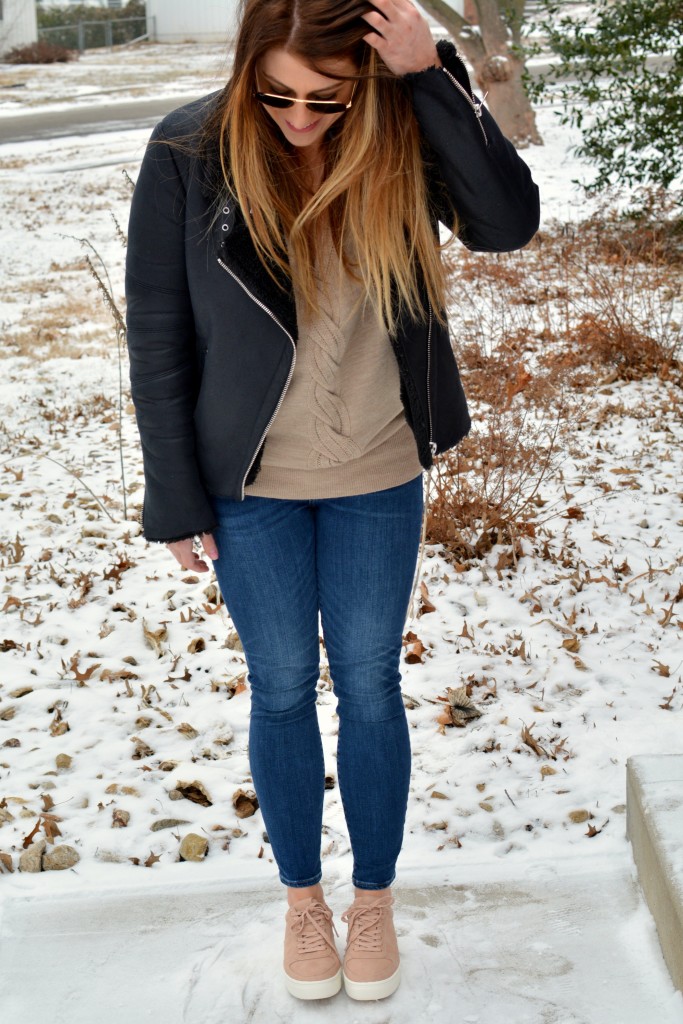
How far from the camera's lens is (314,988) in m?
A: 2.15

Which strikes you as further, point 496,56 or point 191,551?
point 496,56

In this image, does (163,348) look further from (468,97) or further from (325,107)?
(468,97)

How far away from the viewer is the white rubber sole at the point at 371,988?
7.02ft

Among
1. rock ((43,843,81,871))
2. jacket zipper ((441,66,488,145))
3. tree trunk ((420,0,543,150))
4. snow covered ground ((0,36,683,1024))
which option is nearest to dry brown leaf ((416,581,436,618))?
snow covered ground ((0,36,683,1024))

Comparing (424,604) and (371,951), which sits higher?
(371,951)

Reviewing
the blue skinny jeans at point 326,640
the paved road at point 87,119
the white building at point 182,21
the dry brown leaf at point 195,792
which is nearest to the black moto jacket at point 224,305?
the blue skinny jeans at point 326,640

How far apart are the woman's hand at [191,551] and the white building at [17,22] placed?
3998 centimetres

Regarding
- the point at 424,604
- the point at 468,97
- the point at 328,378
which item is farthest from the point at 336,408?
the point at 424,604

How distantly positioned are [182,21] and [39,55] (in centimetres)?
790

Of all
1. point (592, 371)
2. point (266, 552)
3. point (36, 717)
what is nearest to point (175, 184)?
point (266, 552)

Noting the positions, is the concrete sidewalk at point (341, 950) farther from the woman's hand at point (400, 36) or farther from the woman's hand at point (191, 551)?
the woman's hand at point (400, 36)

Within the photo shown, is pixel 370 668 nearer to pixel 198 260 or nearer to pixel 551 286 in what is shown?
pixel 198 260

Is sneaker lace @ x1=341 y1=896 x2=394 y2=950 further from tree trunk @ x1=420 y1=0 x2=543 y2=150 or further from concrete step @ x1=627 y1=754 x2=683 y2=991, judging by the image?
tree trunk @ x1=420 y1=0 x2=543 y2=150

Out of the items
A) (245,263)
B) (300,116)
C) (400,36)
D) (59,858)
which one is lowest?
(59,858)
